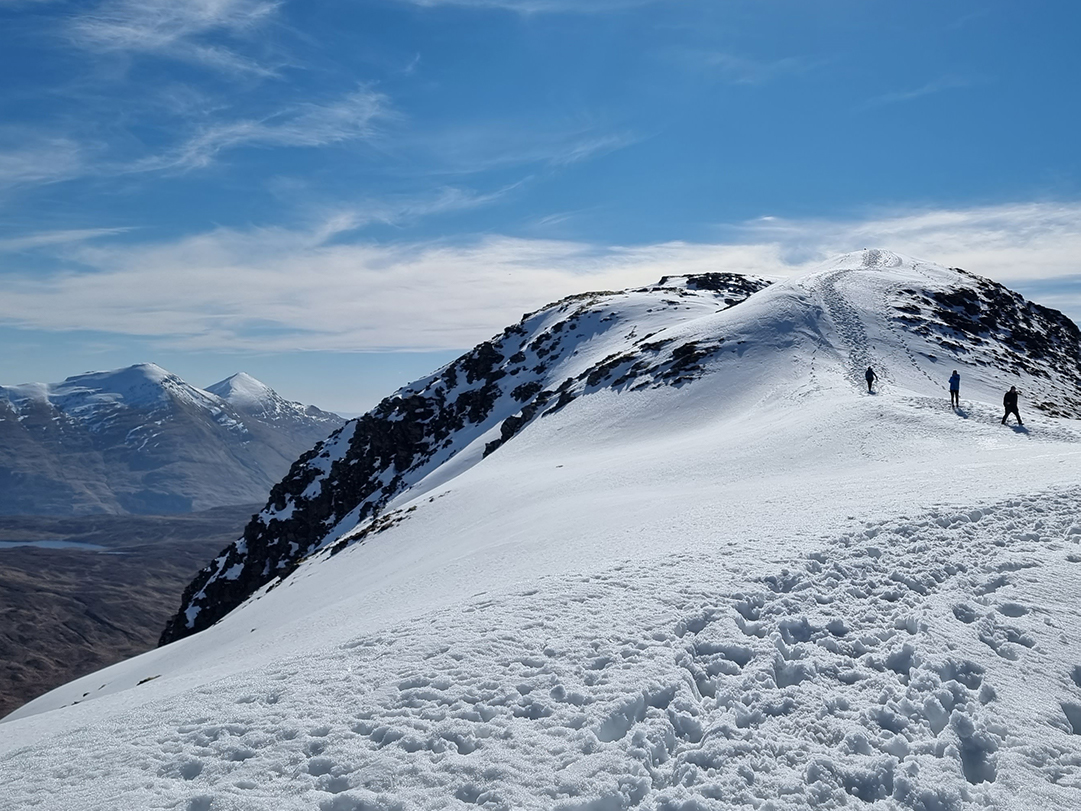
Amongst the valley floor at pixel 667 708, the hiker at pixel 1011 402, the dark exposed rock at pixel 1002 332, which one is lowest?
the valley floor at pixel 667 708

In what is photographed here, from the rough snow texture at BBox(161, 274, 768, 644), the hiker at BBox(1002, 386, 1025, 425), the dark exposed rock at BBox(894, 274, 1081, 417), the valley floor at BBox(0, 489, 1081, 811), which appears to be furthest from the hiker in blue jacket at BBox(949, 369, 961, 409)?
the rough snow texture at BBox(161, 274, 768, 644)

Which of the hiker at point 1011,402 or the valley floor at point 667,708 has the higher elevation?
the hiker at point 1011,402

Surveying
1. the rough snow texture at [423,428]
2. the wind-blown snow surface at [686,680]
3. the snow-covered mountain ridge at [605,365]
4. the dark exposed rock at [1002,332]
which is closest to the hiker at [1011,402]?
the wind-blown snow surface at [686,680]

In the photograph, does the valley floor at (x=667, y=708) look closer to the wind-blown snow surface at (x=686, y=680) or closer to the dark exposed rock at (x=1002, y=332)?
the wind-blown snow surface at (x=686, y=680)

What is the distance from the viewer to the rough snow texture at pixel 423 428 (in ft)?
220

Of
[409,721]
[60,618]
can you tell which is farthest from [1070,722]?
[60,618]

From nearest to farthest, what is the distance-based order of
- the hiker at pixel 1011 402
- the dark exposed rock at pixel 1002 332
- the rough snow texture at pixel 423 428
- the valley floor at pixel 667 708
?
the valley floor at pixel 667 708 → the hiker at pixel 1011 402 → the dark exposed rock at pixel 1002 332 → the rough snow texture at pixel 423 428

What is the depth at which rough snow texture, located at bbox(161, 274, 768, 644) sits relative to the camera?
66938mm

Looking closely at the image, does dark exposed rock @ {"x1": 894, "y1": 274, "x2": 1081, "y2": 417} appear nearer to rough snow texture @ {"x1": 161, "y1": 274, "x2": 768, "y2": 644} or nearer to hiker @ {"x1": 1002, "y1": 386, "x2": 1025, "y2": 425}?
hiker @ {"x1": 1002, "y1": 386, "x2": 1025, "y2": 425}

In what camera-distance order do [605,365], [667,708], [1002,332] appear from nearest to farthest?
[667,708]
[1002,332]
[605,365]

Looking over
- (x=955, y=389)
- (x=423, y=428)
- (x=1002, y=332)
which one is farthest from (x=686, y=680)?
(x=423, y=428)

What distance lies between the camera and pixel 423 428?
74562mm

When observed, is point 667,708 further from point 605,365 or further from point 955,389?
point 605,365

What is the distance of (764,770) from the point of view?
7.31 meters
